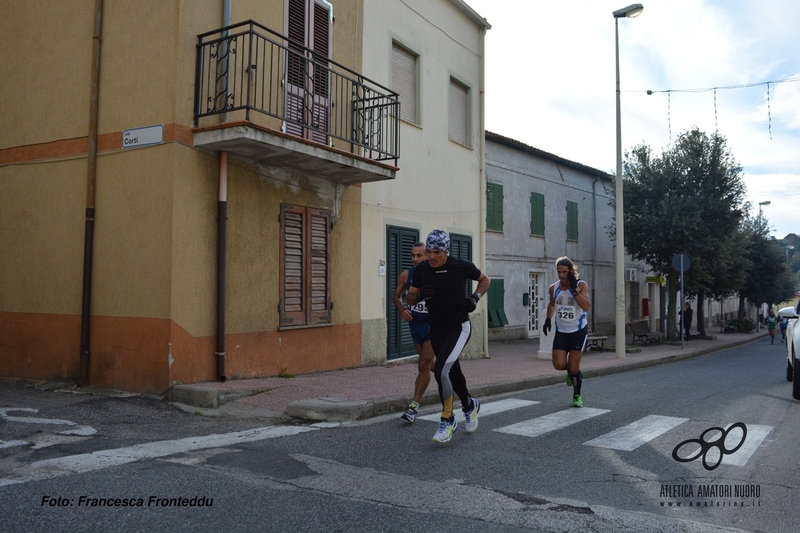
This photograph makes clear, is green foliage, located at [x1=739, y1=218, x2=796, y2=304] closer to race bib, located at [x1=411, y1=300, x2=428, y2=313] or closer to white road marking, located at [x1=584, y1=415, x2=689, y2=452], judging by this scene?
white road marking, located at [x1=584, y1=415, x2=689, y2=452]

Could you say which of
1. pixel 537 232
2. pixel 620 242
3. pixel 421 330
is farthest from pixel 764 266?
pixel 421 330

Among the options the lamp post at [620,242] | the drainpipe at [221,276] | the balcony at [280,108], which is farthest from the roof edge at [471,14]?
the drainpipe at [221,276]

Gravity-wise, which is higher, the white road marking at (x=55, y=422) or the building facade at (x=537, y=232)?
the building facade at (x=537, y=232)

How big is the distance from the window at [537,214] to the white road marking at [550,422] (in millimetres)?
16711

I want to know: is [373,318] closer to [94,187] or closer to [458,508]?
[94,187]

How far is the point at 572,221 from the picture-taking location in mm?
27078

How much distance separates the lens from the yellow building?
845 cm

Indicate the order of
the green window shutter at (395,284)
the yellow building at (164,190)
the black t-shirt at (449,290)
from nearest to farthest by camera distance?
the black t-shirt at (449,290) < the yellow building at (164,190) < the green window shutter at (395,284)

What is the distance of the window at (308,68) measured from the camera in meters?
9.95

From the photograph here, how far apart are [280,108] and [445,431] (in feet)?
19.5

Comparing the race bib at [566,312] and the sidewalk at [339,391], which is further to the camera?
the race bib at [566,312]

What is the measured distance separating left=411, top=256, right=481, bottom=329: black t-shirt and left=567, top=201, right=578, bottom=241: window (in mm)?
21631

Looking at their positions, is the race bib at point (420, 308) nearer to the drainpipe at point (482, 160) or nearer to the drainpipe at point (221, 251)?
the drainpipe at point (221, 251)

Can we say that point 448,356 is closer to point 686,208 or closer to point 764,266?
point 686,208
